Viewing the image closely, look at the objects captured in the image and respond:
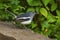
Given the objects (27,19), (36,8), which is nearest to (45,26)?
(36,8)

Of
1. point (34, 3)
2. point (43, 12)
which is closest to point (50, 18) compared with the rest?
point (43, 12)

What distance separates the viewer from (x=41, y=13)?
681 cm

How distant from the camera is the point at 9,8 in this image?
23.1 feet

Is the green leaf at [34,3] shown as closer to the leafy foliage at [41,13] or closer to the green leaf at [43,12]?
the leafy foliage at [41,13]

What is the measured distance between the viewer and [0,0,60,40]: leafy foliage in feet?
22.2

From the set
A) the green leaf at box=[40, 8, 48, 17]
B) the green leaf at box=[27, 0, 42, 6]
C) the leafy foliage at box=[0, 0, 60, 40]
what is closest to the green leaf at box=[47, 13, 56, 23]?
the leafy foliage at box=[0, 0, 60, 40]

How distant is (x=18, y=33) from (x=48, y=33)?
6.55 ft

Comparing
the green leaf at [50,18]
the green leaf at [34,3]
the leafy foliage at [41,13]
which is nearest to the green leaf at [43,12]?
the leafy foliage at [41,13]

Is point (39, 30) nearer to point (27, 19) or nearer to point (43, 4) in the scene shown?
point (43, 4)

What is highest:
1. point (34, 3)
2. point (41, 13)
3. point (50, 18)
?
point (34, 3)

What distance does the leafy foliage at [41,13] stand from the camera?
6.77m

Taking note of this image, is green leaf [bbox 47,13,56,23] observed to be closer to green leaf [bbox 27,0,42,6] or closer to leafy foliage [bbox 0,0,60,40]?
leafy foliage [bbox 0,0,60,40]

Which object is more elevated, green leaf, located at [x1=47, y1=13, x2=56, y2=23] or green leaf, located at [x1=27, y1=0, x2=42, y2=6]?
green leaf, located at [x1=27, y1=0, x2=42, y2=6]

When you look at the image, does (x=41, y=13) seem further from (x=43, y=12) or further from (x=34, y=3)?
(x=34, y=3)
